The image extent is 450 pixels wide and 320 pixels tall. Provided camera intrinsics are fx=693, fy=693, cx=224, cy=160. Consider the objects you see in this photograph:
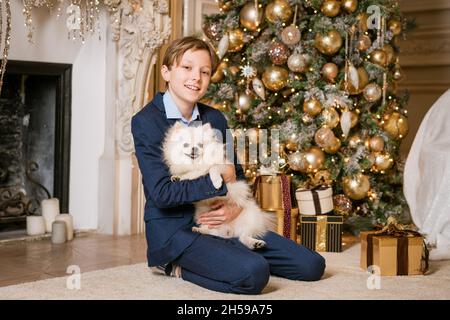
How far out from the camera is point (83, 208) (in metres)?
4.01

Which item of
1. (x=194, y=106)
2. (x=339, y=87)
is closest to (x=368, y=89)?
(x=339, y=87)

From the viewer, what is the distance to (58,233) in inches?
146

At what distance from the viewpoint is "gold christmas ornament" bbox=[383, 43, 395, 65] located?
383 centimetres

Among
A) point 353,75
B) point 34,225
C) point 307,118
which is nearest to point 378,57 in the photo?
point 353,75

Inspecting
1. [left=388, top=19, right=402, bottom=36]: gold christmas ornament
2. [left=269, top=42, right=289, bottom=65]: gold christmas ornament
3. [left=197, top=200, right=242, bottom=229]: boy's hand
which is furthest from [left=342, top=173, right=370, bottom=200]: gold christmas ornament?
[left=197, top=200, right=242, bottom=229]: boy's hand

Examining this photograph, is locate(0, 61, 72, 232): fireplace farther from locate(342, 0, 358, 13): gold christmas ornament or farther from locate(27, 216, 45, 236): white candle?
locate(342, 0, 358, 13): gold christmas ornament

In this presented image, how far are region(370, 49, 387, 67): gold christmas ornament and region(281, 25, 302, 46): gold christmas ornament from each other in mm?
428

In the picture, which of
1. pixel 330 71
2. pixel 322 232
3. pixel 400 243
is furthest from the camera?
pixel 330 71

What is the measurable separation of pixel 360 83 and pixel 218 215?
5.07 feet

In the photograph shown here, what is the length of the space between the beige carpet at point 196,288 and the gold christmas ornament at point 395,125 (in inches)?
42.8

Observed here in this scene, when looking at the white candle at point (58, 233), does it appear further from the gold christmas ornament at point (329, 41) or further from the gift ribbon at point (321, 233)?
the gold christmas ornament at point (329, 41)

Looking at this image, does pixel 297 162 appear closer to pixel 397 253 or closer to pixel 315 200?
pixel 315 200

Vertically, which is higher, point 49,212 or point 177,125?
point 177,125

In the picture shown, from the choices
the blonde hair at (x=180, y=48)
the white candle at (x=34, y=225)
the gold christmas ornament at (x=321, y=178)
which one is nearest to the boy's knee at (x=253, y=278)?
the blonde hair at (x=180, y=48)
